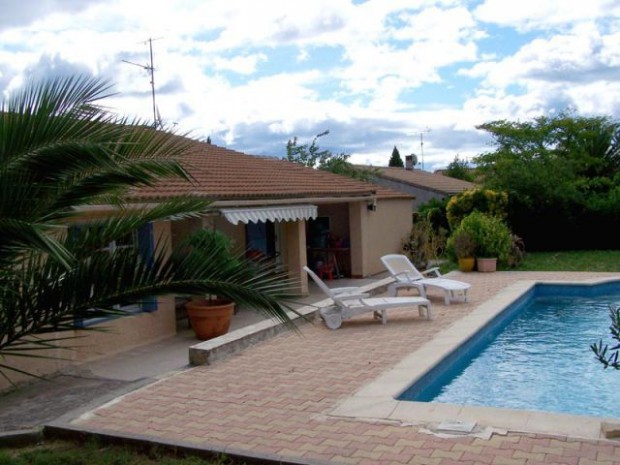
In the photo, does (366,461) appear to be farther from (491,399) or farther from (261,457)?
(491,399)

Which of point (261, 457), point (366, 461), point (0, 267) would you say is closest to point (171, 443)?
point (261, 457)

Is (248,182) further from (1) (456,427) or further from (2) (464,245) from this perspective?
(1) (456,427)

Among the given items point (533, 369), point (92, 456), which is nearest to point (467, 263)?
point (533, 369)

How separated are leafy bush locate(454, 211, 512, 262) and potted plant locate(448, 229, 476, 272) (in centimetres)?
20

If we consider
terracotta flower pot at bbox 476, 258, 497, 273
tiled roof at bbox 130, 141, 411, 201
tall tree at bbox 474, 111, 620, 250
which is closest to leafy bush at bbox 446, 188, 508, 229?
tall tree at bbox 474, 111, 620, 250

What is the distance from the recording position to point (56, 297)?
20.7 feet

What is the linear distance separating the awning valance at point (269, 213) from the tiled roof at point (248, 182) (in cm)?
41

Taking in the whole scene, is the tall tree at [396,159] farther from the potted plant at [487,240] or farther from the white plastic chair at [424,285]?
the white plastic chair at [424,285]

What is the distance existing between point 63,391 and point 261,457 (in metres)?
5.08

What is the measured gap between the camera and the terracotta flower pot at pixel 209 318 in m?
14.9

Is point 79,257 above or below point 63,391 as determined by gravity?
above

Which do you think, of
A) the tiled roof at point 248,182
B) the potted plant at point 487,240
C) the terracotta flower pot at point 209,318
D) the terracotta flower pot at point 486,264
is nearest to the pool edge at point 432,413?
the terracotta flower pot at point 209,318

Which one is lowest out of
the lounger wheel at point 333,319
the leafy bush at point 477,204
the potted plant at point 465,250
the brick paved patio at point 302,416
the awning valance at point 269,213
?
the brick paved patio at point 302,416

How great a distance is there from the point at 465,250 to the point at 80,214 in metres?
22.3
